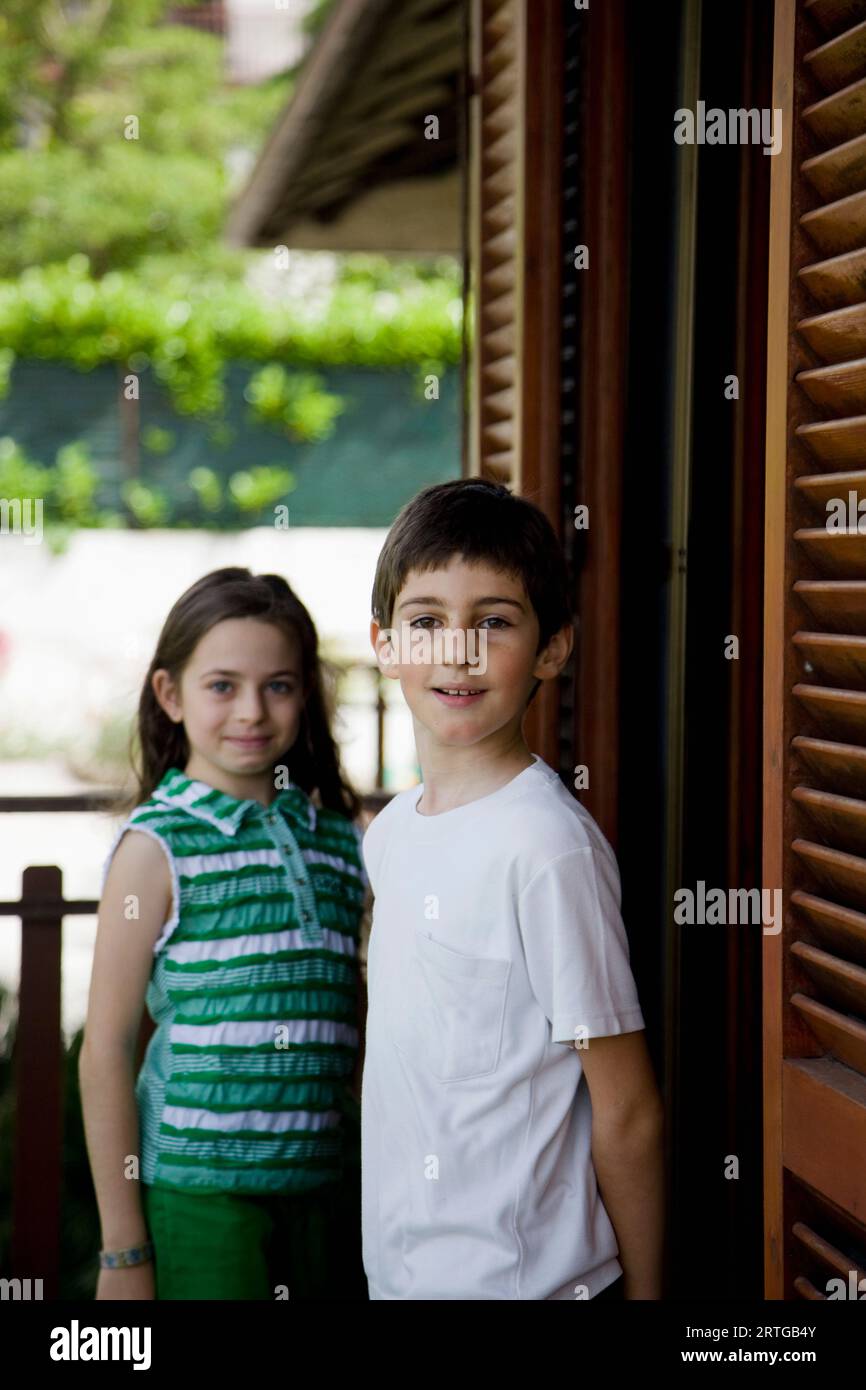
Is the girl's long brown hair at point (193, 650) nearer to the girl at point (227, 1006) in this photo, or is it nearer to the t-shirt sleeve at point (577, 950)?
the girl at point (227, 1006)

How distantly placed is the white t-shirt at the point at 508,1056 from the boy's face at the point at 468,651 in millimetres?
86

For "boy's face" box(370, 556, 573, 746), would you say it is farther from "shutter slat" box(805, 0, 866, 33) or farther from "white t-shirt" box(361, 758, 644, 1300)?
"shutter slat" box(805, 0, 866, 33)

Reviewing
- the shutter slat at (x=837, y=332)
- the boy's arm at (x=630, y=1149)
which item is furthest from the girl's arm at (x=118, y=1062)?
the shutter slat at (x=837, y=332)

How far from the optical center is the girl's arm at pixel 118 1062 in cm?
189

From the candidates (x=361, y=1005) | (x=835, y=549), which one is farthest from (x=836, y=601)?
(x=361, y=1005)

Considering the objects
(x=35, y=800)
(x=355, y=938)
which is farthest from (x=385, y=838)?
(x=35, y=800)

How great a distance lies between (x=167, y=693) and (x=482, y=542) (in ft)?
2.23

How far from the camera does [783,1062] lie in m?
1.40

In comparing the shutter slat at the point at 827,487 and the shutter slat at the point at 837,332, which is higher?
the shutter slat at the point at 837,332

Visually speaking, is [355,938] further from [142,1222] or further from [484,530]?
[484,530]

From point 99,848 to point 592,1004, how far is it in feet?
22.9

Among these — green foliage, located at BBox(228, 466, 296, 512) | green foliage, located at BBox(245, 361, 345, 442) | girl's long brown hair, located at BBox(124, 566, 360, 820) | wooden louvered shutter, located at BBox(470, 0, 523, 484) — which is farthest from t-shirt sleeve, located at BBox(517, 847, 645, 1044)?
green foliage, located at BBox(228, 466, 296, 512)

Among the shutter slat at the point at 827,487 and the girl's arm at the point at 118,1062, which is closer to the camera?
the shutter slat at the point at 827,487

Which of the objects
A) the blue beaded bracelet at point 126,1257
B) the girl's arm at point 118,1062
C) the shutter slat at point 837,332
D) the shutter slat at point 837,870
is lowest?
the blue beaded bracelet at point 126,1257
